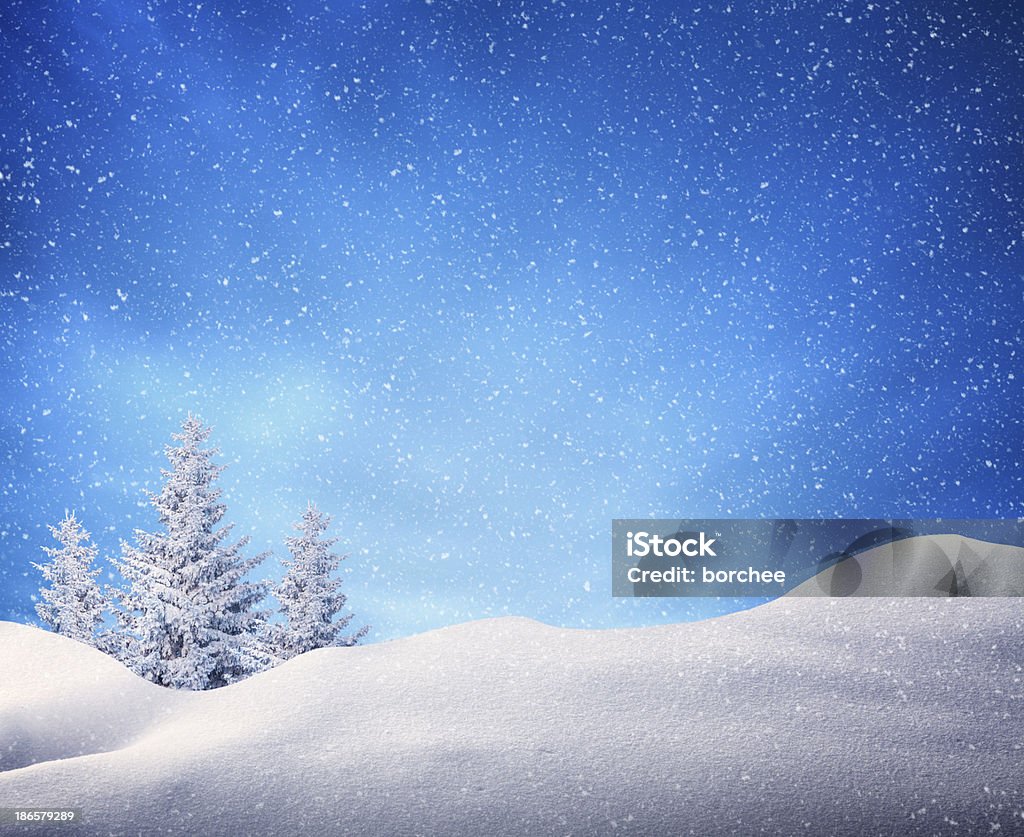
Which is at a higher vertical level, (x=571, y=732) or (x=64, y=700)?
(x=64, y=700)

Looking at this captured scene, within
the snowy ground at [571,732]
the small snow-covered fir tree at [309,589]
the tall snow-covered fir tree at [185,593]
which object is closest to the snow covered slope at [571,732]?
the snowy ground at [571,732]

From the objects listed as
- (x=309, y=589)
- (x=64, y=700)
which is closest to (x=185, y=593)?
(x=309, y=589)

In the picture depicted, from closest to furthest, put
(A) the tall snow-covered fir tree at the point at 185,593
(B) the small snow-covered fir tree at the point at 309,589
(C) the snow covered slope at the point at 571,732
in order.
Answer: (C) the snow covered slope at the point at 571,732
(A) the tall snow-covered fir tree at the point at 185,593
(B) the small snow-covered fir tree at the point at 309,589

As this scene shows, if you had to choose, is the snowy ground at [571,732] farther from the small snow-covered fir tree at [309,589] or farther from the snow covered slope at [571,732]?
the small snow-covered fir tree at [309,589]

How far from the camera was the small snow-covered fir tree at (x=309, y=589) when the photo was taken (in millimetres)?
15023

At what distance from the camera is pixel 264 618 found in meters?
14.4

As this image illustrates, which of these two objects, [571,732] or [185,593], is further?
[185,593]

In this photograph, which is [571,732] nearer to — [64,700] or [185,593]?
[64,700]

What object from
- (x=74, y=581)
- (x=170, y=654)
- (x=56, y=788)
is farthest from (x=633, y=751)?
(x=74, y=581)

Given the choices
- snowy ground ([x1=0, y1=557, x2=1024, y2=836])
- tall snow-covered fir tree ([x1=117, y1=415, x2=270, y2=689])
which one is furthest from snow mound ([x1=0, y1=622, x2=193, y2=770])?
tall snow-covered fir tree ([x1=117, y1=415, x2=270, y2=689])

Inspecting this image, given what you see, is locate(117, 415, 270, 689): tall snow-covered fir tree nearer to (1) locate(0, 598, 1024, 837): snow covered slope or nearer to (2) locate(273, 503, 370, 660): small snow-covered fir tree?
(2) locate(273, 503, 370, 660): small snow-covered fir tree

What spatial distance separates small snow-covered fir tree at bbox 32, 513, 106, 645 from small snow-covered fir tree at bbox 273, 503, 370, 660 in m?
3.55

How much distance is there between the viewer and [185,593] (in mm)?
13008

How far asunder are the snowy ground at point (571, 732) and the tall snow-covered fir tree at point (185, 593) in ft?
15.4
